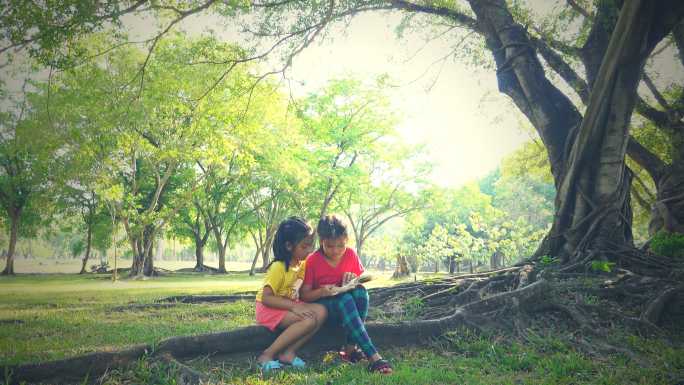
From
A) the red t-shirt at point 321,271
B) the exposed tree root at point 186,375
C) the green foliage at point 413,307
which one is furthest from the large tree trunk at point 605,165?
the exposed tree root at point 186,375

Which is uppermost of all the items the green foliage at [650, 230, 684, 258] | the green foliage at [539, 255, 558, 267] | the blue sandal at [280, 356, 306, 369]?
the green foliage at [650, 230, 684, 258]

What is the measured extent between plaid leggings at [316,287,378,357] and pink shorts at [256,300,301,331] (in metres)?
0.38

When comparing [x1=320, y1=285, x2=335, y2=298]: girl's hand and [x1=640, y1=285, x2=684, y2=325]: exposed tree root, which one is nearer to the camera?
[x1=320, y1=285, x2=335, y2=298]: girl's hand

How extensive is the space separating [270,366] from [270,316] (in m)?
0.51

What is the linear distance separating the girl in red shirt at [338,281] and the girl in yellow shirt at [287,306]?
5.5 inches

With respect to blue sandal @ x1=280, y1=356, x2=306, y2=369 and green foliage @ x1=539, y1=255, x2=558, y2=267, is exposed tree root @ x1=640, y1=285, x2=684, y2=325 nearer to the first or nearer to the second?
green foliage @ x1=539, y1=255, x2=558, y2=267

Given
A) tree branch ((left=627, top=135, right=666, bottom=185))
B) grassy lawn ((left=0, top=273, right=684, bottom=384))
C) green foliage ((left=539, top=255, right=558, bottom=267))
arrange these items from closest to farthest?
grassy lawn ((left=0, top=273, right=684, bottom=384)), green foliage ((left=539, top=255, right=558, bottom=267)), tree branch ((left=627, top=135, right=666, bottom=185))

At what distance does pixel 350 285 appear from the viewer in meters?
3.91

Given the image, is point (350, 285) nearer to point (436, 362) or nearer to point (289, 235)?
point (289, 235)

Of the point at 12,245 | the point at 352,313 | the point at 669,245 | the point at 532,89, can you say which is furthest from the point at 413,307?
the point at 12,245

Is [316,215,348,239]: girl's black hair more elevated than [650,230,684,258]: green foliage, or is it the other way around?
[316,215,348,239]: girl's black hair

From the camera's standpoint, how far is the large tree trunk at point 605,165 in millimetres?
6156

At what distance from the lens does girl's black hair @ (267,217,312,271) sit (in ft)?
12.6

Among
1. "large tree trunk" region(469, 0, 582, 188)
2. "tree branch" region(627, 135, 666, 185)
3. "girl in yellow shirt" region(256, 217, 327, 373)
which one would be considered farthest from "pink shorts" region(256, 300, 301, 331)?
"tree branch" region(627, 135, 666, 185)
